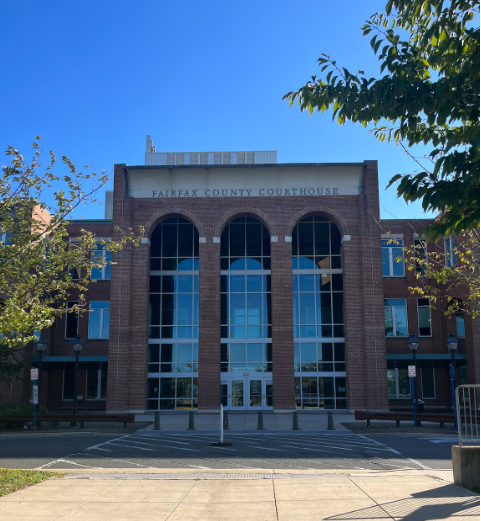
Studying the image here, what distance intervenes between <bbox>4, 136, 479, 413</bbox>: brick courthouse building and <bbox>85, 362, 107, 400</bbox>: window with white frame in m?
0.76

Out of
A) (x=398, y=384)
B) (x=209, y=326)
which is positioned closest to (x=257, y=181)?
(x=209, y=326)

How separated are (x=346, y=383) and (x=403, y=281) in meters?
8.33

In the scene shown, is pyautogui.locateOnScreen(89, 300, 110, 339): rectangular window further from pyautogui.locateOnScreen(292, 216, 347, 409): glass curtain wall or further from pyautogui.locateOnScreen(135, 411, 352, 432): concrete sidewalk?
pyautogui.locateOnScreen(292, 216, 347, 409): glass curtain wall

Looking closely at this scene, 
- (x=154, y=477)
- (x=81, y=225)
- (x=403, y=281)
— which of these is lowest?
(x=154, y=477)

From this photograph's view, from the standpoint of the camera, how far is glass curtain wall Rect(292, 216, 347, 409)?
1275 inches

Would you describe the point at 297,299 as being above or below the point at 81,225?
below

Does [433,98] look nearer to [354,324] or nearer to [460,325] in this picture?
[354,324]

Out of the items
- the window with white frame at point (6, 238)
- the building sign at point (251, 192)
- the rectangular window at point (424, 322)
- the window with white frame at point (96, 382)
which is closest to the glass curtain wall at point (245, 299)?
the building sign at point (251, 192)

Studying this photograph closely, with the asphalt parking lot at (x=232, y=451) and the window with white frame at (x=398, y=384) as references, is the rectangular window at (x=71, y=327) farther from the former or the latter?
the window with white frame at (x=398, y=384)

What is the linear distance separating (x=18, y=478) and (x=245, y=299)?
76.6ft

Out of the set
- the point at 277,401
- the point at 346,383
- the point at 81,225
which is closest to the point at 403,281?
the point at 346,383

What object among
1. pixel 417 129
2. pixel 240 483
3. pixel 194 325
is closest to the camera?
pixel 417 129

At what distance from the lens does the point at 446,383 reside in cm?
3575

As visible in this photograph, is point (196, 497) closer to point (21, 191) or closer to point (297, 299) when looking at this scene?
point (21, 191)
